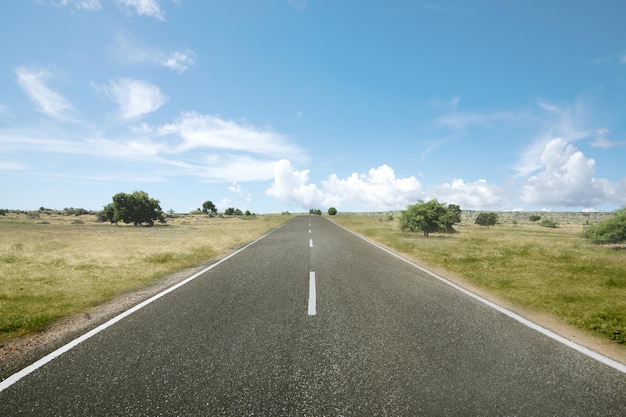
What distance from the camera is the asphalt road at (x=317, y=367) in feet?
9.47

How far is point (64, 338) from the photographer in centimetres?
457

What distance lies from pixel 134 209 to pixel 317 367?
2045 inches

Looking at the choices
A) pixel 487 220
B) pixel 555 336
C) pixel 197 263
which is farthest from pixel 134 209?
pixel 487 220

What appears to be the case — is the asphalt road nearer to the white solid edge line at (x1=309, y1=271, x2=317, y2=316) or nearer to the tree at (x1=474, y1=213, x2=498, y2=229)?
the white solid edge line at (x1=309, y1=271, x2=317, y2=316)

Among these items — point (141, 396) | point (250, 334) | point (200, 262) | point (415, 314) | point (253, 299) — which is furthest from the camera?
point (200, 262)

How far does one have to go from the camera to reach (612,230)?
20.6m

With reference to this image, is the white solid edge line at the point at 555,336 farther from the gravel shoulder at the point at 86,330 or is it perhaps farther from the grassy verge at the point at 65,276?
the grassy verge at the point at 65,276

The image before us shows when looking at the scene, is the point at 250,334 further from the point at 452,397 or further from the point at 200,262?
the point at 200,262

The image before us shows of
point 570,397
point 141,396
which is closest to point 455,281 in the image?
point 570,397

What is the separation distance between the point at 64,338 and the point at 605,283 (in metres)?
13.1

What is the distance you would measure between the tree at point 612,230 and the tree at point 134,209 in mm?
53968

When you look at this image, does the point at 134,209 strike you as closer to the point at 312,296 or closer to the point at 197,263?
the point at 197,263

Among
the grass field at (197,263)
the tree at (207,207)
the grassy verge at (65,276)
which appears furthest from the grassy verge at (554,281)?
the tree at (207,207)

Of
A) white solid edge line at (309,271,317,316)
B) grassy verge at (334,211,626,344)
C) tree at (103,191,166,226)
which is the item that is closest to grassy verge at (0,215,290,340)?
white solid edge line at (309,271,317,316)
